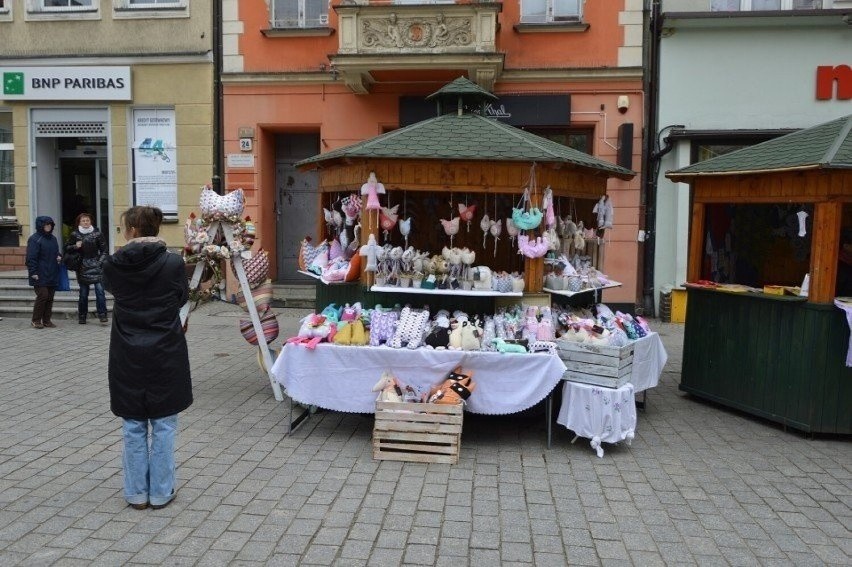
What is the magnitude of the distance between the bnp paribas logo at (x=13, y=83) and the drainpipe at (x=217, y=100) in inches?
136

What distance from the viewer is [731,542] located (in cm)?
388

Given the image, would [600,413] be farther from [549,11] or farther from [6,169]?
[6,169]

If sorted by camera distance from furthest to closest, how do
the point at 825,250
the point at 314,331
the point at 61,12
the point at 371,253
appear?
1. the point at 61,12
2. the point at 371,253
3. the point at 314,331
4. the point at 825,250

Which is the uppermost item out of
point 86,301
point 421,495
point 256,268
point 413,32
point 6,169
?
point 413,32

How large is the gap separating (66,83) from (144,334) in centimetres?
1023

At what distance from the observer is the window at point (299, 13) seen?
1219 centimetres

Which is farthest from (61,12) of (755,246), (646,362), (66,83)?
(755,246)

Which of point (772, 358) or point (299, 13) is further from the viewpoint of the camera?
point (299, 13)

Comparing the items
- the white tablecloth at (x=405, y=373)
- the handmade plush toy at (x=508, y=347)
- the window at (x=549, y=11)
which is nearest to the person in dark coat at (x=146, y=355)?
the white tablecloth at (x=405, y=373)

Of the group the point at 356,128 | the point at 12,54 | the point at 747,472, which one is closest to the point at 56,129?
the point at 12,54

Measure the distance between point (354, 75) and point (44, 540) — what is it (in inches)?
350

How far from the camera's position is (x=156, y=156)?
1261 centimetres

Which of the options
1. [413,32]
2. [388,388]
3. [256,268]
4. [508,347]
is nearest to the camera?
[388,388]

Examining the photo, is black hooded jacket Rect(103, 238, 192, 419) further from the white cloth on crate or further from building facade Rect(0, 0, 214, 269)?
building facade Rect(0, 0, 214, 269)
